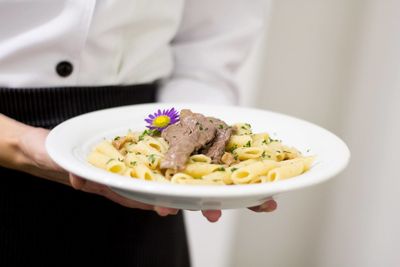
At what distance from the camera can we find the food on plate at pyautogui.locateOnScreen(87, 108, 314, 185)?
712 millimetres

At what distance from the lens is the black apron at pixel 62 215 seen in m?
0.94

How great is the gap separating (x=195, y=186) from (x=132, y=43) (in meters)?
0.52

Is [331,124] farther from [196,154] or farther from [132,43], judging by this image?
[196,154]

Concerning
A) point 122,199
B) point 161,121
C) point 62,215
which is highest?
point 161,121

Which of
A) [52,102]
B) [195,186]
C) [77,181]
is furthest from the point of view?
[52,102]

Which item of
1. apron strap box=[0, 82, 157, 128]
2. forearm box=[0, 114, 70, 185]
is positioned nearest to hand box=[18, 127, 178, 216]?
forearm box=[0, 114, 70, 185]

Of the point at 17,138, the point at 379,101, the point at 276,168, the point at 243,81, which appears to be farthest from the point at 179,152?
the point at 243,81

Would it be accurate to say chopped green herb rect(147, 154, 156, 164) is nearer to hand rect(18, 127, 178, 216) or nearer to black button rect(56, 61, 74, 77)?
hand rect(18, 127, 178, 216)

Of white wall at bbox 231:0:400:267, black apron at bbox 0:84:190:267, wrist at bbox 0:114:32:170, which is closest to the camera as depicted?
wrist at bbox 0:114:32:170

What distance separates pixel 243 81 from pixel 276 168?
102cm

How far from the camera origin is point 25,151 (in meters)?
0.82

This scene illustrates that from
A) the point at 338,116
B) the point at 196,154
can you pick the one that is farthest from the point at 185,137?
the point at 338,116

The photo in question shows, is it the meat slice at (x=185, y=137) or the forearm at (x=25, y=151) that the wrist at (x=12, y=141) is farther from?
the meat slice at (x=185, y=137)

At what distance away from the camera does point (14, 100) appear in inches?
36.3
